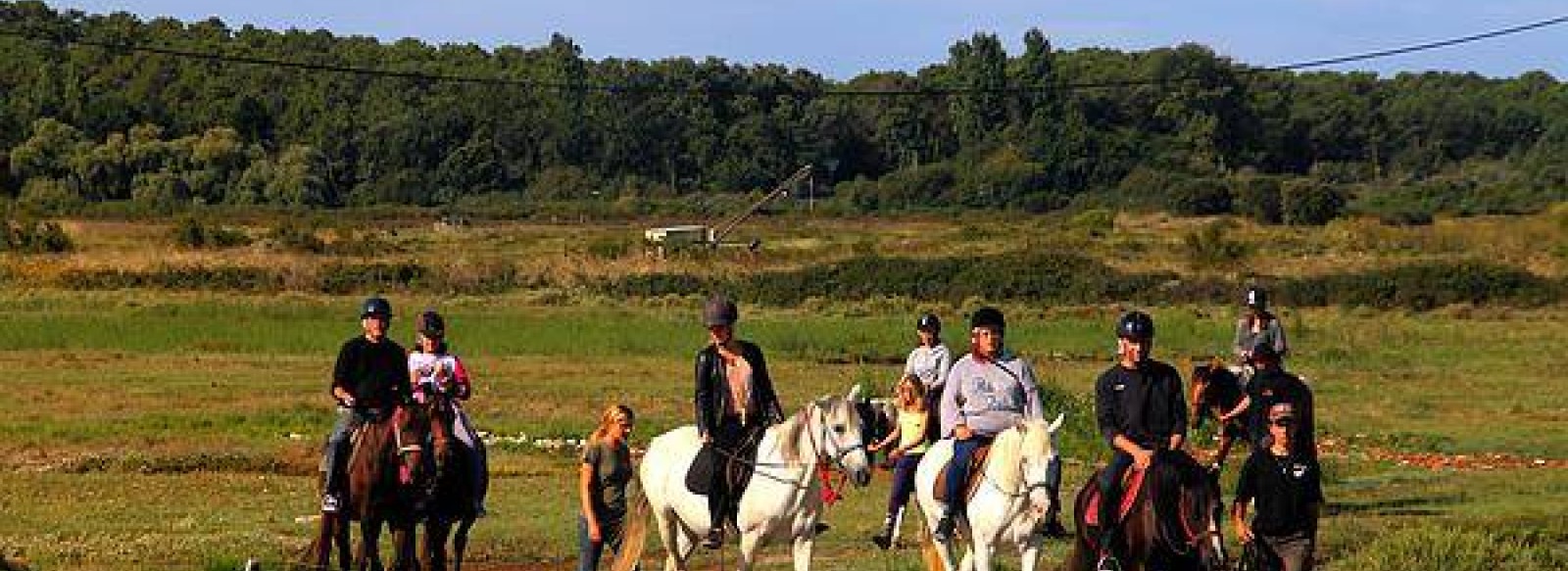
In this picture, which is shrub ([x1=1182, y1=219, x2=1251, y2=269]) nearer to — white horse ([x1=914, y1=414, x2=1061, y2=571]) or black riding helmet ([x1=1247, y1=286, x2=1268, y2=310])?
black riding helmet ([x1=1247, y1=286, x2=1268, y2=310])

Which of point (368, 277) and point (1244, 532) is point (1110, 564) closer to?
point (1244, 532)

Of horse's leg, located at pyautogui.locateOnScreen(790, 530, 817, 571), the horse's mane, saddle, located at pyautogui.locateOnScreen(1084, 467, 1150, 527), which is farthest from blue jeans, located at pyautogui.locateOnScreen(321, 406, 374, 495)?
saddle, located at pyautogui.locateOnScreen(1084, 467, 1150, 527)

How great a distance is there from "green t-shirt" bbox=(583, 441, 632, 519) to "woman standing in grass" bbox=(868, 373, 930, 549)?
5.07 feet

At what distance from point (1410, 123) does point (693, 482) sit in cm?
13900

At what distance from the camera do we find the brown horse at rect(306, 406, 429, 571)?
1533 centimetres

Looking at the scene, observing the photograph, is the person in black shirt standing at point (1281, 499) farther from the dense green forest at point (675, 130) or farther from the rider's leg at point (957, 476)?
the dense green forest at point (675, 130)

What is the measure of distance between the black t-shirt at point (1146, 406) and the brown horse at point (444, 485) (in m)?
4.27

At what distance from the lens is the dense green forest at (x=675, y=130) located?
370ft

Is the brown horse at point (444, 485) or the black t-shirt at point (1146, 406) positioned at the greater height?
the black t-shirt at point (1146, 406)

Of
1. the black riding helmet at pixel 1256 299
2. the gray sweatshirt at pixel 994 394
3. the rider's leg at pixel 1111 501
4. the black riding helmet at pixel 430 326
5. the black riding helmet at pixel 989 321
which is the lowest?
the rider's leg at pixel 1111 501

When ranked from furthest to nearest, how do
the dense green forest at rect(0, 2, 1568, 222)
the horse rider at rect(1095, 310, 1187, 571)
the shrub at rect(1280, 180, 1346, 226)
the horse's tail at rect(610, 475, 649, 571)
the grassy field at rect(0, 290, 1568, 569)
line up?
the dense green forest at rect(0, 2, 1568, 222) → the shrub at rect(1280, 180, 1346, 226) → the grassy field at rect(0, 290, 1568, 569) → the horse's tail at rect(610, 475, 649, 571) → the horse rider at rect(1095, 310, 1187, 571)

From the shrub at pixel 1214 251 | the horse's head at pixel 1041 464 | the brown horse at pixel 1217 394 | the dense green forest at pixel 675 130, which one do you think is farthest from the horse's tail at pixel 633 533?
the dense green forest at pixel 675 130

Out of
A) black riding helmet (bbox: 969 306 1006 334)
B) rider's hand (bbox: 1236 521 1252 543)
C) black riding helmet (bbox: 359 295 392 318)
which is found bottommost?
rider's hand (bbox: 1236 521 1252 543)

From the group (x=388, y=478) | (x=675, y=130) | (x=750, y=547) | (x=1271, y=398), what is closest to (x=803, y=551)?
(x=750, y=547)
